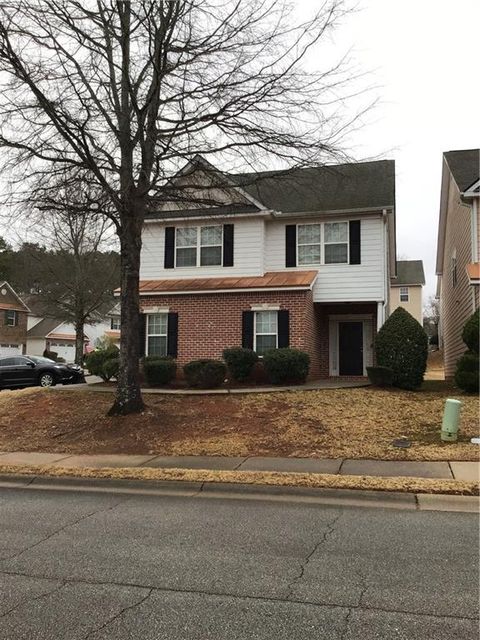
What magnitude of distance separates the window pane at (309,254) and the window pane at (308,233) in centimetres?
17

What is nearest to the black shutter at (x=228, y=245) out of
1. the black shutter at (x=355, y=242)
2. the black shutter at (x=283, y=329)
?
the black shutter at (x=283, y=329)

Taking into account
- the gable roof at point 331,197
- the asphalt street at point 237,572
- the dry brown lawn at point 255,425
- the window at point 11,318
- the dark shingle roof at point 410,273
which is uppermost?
the dark shingle roof at point 410,273

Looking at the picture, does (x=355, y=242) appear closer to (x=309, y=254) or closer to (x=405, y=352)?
(x=309, y=254)

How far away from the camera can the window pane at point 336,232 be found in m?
18.6

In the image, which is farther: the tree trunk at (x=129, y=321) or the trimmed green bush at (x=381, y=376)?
the trimmed green bush at (x=381, y=376)

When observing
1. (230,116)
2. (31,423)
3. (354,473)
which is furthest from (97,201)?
(354,473)

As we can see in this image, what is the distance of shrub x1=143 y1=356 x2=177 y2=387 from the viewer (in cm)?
1641

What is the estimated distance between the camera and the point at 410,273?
5234 cm

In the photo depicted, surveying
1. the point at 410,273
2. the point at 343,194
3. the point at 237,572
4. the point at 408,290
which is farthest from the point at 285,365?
the point at 410,273

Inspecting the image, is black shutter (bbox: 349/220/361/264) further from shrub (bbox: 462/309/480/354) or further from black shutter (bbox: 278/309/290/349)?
shrub (bbox: 462/309/480/354)

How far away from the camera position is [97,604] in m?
3.94

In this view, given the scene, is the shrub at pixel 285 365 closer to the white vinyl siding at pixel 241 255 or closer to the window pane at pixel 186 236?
the white vinyl siding at pixel 241 255

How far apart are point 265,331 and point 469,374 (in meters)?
6.53

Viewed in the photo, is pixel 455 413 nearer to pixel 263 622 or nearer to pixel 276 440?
pixel 276 440
